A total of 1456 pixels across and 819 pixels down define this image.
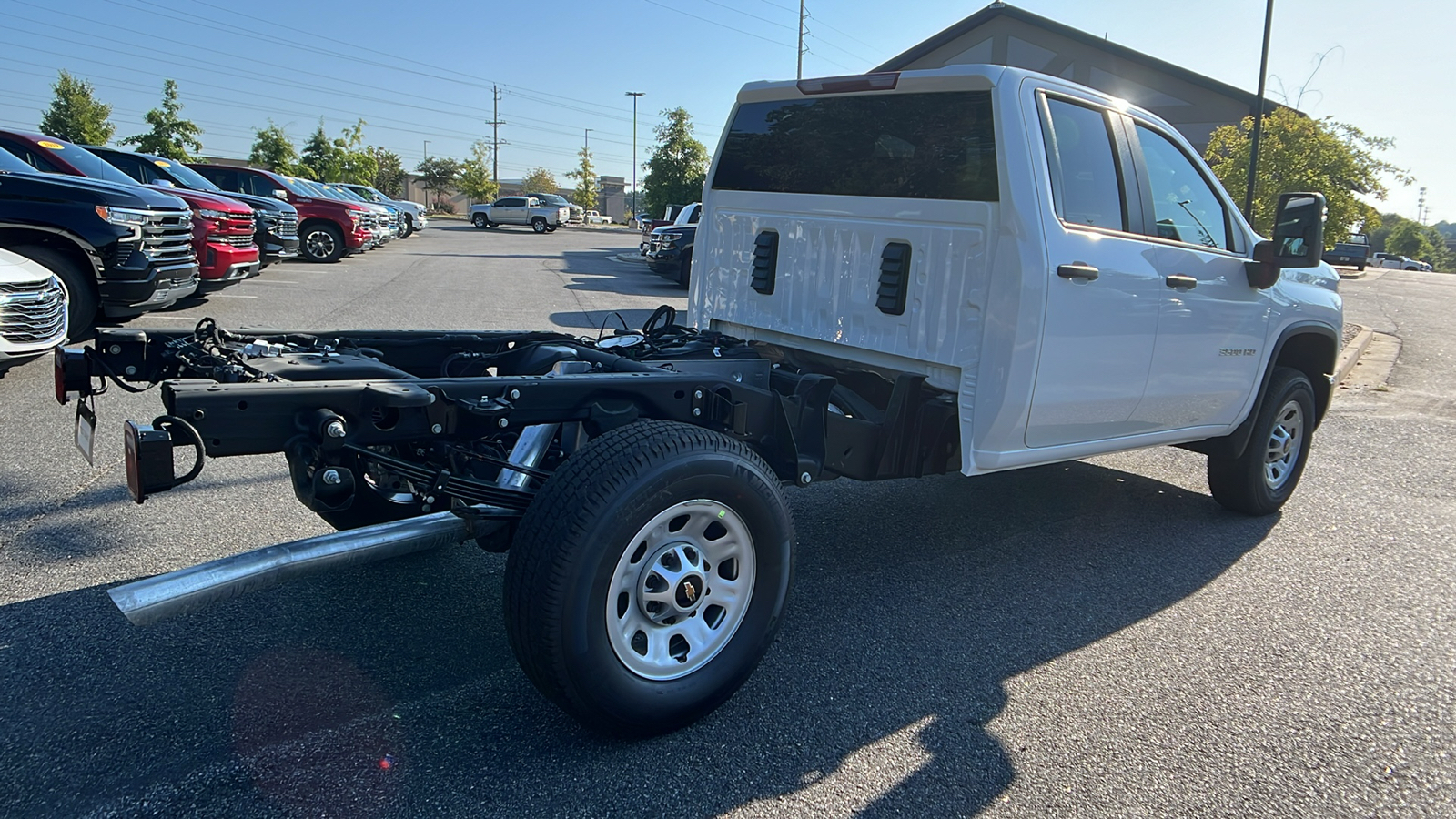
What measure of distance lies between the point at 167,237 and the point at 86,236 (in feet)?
2.81

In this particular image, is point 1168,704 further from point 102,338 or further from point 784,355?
point 102,338

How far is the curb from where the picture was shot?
11.2 meters

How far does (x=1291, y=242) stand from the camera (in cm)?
469

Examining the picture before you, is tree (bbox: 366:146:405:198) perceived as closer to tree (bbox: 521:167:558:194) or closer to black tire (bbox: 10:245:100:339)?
tree (bbox: 521:167:558:194)

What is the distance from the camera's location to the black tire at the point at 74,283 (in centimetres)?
784

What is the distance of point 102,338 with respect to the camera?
11.0 feet

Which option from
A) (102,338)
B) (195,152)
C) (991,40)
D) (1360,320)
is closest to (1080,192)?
(102,338)

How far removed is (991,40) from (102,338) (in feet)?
141

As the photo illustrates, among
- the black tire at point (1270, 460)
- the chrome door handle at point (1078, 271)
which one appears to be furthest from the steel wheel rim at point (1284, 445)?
the chrome door handle at point (1078, 271)

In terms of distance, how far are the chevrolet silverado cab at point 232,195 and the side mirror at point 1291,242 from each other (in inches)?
465

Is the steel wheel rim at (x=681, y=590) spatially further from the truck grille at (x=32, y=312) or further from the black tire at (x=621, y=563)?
the truck grille at (x=32, y=312)

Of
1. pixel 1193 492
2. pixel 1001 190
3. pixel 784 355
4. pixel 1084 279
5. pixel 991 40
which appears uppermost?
pixel 991 40

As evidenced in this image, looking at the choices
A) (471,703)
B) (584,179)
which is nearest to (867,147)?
(471,703)

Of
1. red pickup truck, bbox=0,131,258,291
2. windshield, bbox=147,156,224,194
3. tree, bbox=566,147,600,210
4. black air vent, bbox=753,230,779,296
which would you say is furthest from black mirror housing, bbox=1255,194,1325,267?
tree, bbox=566,147,600,210
